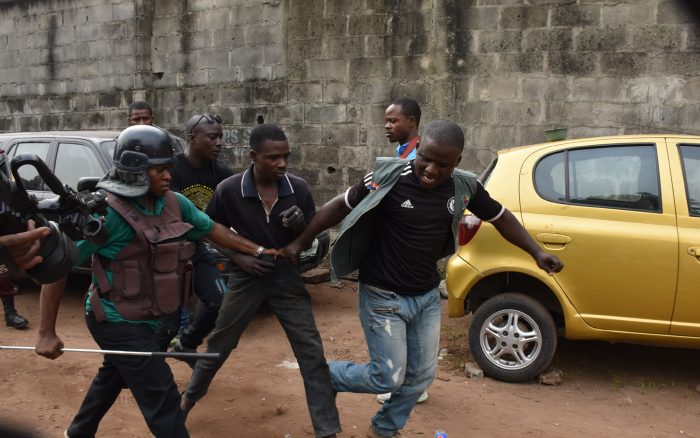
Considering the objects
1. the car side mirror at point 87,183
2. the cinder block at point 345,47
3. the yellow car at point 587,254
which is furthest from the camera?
the cinder block at point 345,47

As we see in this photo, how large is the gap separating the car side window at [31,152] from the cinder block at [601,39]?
559cm

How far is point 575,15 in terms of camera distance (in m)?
7.25

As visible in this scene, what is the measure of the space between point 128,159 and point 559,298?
121 inches

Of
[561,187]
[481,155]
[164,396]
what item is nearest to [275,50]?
[481,155]

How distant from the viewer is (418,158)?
3463 millimetres

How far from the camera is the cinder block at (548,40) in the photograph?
732 cm

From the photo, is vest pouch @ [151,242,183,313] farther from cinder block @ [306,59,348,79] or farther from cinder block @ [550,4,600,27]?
cinder block @ [306,59,348,79]

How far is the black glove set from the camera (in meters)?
Result: 3.57

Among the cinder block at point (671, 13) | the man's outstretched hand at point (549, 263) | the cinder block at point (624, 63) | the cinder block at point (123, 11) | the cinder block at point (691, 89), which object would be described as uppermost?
the cinder block at point (123, 11)

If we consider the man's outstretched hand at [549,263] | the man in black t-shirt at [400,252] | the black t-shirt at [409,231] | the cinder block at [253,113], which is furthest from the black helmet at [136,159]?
the cinder block at [253,113]

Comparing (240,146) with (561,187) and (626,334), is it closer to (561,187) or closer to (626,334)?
(561,187)

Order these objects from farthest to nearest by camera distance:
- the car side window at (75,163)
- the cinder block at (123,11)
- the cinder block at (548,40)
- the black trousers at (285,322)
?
the cinder block at (123,11) < the cinder block at (548,40) < the car side window at (75,163) < the black trousers at (285,322)

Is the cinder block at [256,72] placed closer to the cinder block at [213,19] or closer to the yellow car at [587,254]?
the cinder block at [213,19]

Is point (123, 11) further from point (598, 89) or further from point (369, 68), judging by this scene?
point (598, 89)
